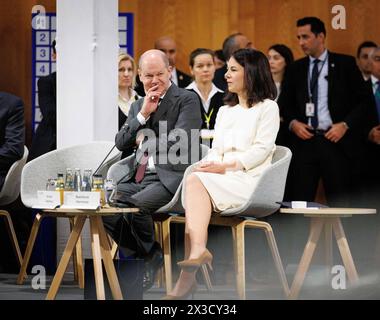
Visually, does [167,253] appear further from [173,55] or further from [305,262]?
[173,55]

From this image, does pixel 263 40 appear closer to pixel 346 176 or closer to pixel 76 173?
pixel 346 176

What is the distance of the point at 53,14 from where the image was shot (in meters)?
8.08

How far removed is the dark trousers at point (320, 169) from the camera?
26.4 ft

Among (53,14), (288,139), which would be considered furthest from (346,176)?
(53,14)

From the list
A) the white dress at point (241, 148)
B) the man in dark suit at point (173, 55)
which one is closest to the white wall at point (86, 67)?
the white dress at point (241, 148)

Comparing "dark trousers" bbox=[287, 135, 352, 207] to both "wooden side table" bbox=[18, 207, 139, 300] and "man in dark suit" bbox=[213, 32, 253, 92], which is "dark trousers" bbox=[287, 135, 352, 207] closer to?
"man in dark suit" bbox=[213, 32, 253, 92]

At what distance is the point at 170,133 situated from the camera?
6449 mm

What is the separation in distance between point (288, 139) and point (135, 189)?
6.83ft

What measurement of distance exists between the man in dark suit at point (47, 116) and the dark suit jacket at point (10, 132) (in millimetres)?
239

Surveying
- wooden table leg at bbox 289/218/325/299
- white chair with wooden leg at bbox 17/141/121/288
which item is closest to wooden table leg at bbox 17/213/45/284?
white chair with wooden leg at bbox 17/141/121/288

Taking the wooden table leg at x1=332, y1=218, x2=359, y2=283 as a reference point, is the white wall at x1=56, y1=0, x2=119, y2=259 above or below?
above

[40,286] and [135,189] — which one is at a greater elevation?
[135,189]

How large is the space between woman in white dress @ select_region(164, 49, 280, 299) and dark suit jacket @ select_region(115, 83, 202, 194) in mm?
172

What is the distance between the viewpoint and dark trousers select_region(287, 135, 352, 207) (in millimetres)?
8035
